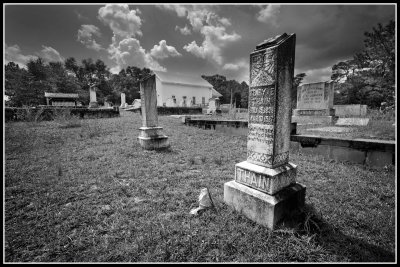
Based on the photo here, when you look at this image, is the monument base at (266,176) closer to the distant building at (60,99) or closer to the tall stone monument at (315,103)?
the tall stone monument at (315,103)

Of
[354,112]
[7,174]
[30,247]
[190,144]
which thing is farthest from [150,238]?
[354,112]

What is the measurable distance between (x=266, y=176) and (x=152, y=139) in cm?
446

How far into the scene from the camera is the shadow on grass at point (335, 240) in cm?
180

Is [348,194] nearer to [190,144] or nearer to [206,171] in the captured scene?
[206,171]

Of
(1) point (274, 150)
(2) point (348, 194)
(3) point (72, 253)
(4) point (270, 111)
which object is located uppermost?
(4) point (270, 111)

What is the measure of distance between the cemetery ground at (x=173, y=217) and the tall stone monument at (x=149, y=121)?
159 cm

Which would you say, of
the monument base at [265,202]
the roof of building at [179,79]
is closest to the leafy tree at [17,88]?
the roof of building at [179,79]

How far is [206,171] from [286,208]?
2.05 meters

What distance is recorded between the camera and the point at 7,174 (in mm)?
3783

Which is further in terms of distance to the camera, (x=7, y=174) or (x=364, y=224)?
(x=7, y=174)

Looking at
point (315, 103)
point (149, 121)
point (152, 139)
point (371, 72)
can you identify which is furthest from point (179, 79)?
point (152, 139)

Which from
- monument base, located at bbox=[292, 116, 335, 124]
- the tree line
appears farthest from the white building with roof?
monument base, located at bbox=[292, 116, 335, 124]

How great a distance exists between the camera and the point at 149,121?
6.35 metres

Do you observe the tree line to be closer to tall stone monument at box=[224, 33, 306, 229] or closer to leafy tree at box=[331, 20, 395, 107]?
leafy tree at box=[331, 20, 395, 107]
